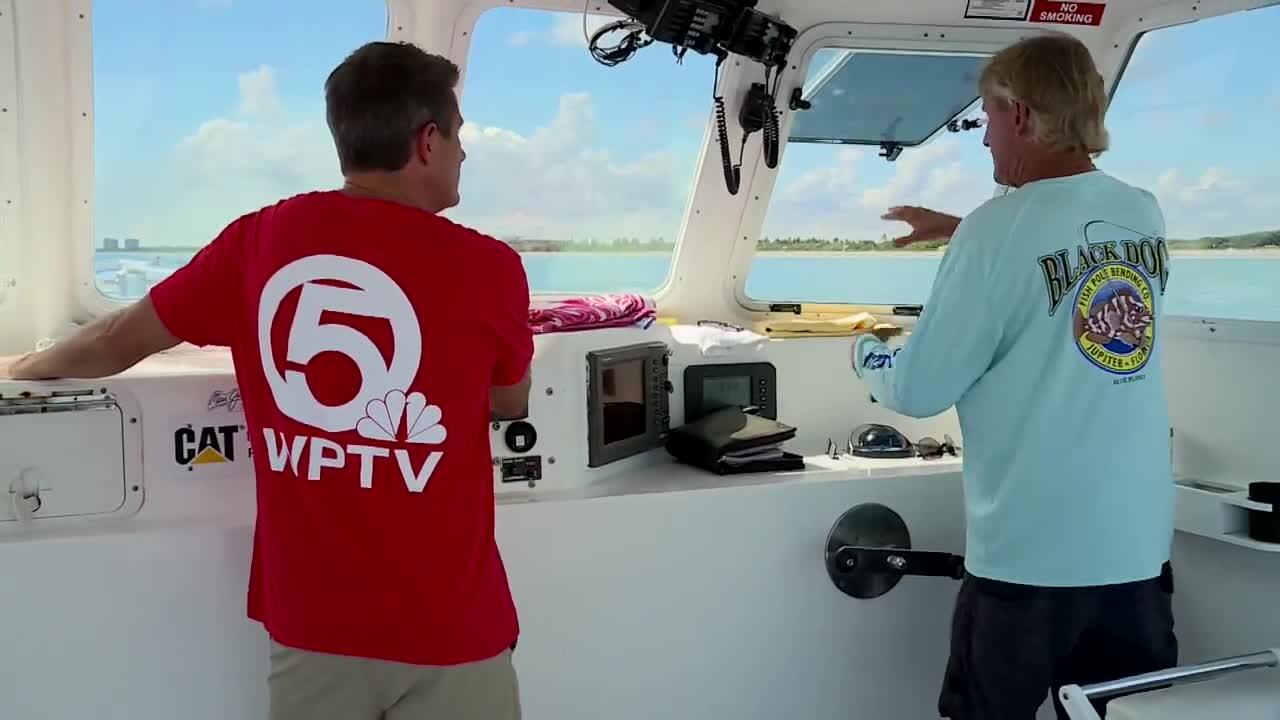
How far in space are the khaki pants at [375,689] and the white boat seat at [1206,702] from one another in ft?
3.54

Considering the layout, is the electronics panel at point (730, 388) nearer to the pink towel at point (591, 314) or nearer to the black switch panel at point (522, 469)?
the pink towel at point (591, 314)

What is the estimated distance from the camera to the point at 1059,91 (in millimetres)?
1716

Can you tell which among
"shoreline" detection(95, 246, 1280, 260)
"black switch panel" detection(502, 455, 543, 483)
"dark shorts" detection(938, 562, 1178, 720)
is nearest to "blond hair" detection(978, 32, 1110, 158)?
"dark shorts" detection(938, 562, 1178, 720)

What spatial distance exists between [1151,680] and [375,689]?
1256mm

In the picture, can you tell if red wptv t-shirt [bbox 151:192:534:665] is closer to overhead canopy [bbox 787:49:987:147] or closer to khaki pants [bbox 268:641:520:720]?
khaki pants [bbox 268:641:520:720]

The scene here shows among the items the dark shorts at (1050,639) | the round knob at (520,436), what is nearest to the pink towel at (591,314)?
the round knob at (520,436)

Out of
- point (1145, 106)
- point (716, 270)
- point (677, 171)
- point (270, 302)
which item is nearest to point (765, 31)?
point (677, 171)

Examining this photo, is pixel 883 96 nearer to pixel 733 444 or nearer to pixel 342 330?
pixel 733 444

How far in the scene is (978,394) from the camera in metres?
1.77

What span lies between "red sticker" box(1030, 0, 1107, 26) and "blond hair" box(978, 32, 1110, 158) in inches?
60.0

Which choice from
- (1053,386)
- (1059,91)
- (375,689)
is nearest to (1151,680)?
(1053,386)

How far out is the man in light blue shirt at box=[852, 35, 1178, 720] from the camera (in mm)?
1676

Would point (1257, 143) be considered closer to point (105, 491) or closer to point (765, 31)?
point (765, 31)

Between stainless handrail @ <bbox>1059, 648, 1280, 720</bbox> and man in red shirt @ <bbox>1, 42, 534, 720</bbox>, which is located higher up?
man in red shirt @ <bbox>1, 42, 534, 720</bbox>
